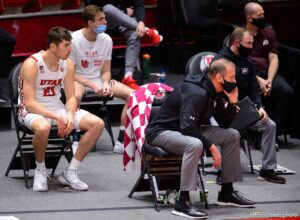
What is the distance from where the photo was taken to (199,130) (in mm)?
7543

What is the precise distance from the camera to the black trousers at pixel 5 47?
10.1m

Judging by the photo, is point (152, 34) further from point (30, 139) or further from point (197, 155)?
point (197, 155)

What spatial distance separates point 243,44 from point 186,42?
3461 mm

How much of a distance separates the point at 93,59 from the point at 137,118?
171 cm

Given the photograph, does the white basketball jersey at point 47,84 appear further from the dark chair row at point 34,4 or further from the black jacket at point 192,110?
the dark chair row at point 34,4

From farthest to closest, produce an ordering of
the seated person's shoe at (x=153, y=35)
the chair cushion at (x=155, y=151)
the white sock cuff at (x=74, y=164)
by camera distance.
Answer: the seated person's shoe at (x=153, y=35) < the white sock cuff at (x=74, y=164) < the chair cushion at (x=155, y=151)

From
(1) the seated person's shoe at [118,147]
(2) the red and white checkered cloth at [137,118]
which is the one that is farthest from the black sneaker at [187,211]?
(1) the seated person's shoe at [118,147]

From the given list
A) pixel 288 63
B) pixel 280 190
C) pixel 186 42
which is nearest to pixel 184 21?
pixel 186 42

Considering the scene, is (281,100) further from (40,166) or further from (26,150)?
(40,166)

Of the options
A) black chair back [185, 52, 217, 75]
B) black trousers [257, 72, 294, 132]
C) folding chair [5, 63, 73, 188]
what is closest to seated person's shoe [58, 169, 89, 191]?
folding chair [5, 63, 73, 188]

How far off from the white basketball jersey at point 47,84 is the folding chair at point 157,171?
3.37 ft

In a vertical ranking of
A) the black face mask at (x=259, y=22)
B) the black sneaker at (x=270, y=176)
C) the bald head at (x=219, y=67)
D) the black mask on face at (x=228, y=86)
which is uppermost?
the black face mask at (x=259, y=22)

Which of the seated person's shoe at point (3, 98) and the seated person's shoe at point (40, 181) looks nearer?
the seated person's shoe at point (40, 181)

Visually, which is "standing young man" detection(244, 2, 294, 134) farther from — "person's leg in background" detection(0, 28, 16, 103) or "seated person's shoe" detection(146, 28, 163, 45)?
"person's leg in background" detection(0, 28, 16, 103)
